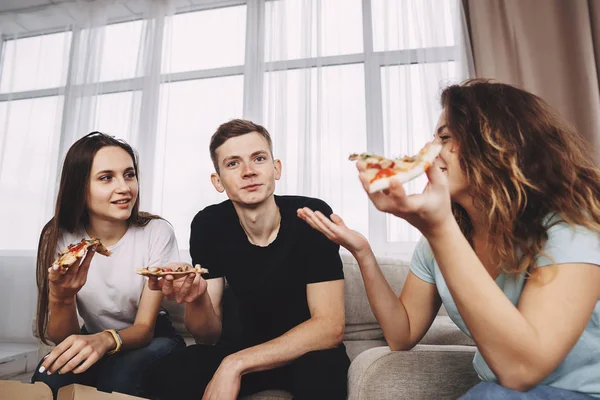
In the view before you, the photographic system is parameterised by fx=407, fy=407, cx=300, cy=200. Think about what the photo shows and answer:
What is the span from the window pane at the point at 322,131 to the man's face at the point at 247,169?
167 centimetres

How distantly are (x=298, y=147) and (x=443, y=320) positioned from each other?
69.6 inches

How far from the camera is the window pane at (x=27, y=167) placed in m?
3.77

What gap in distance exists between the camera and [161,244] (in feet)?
5.36

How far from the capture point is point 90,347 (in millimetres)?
1212

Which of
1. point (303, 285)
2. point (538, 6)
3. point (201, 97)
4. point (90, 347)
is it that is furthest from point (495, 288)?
point (201, 97)

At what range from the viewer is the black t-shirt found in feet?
4.66

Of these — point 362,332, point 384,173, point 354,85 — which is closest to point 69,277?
point 384,173

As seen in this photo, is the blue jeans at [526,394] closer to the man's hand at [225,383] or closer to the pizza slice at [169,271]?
the man's hand at [225,383]

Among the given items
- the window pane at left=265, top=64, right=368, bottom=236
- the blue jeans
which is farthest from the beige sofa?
the window pane at left=265, top=64, right=368, bottom=236

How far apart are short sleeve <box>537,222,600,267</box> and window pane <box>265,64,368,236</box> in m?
2.34

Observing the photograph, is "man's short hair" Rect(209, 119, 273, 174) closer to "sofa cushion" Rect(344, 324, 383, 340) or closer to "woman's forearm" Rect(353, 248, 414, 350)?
"woman's forearm" Rect(353, 248, 414, 350)

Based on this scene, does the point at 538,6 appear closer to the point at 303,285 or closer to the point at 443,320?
the point at 443,320

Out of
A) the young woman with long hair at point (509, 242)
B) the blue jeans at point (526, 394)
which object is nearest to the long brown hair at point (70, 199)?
the young woman with long hair at point (509, 242)

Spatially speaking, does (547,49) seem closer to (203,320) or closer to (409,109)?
(409,109)
